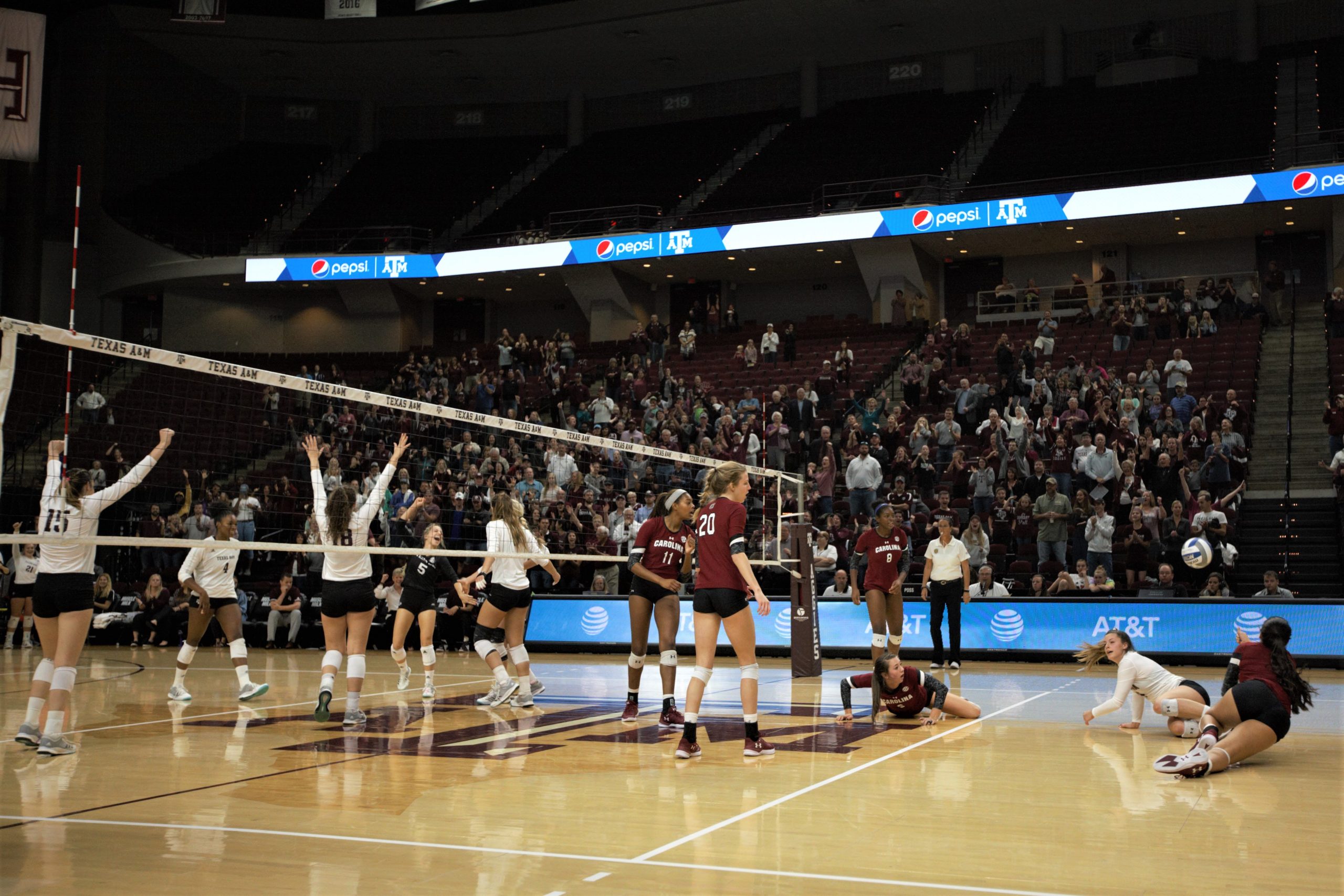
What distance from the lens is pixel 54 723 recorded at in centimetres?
830

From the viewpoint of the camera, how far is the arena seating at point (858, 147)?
33312 mm

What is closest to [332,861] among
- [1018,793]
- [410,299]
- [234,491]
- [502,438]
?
[1018,793]

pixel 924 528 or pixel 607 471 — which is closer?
pixel 924 528

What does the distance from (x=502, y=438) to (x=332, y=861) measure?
20.1 metres

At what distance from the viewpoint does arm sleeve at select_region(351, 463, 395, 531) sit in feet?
31.0

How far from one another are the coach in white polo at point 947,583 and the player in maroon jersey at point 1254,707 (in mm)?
6380

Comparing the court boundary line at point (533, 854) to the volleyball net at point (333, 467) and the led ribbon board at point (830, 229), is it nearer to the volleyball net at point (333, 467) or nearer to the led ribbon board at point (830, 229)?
the volleyball net at point (333, 467)

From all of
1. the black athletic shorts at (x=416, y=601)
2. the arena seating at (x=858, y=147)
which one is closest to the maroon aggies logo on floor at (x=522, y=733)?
the black athletic shorts at (x=416, y=601)

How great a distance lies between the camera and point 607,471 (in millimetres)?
21844

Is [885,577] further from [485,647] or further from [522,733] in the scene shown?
[522,733]

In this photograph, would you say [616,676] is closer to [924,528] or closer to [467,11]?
[924,528]

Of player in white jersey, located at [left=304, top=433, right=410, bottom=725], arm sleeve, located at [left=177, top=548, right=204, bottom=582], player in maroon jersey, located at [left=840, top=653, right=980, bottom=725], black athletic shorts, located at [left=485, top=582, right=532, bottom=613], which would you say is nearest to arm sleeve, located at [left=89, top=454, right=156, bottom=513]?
player in white jersey, located at [left=304, top=433, right=410, bottom=725]

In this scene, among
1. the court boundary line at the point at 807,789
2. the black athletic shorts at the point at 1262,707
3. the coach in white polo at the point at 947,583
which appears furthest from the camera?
the coach in white polo at the point at 947,583

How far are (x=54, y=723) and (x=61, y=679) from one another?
0.37 meters
